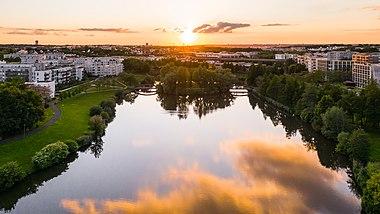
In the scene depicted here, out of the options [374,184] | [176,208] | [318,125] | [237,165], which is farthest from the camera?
[318,125]

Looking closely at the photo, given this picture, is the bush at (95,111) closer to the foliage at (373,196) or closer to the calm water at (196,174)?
the calm water at (196,174)

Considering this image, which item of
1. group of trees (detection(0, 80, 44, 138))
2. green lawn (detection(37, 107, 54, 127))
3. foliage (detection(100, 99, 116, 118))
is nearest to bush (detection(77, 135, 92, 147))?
group of trees (detection(0, 80, 44, 138))

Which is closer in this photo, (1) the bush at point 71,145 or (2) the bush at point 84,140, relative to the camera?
(1) the bush at point 71,145

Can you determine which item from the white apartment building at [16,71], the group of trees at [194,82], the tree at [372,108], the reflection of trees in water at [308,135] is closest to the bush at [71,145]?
the reflection of trees in water at [308,135]

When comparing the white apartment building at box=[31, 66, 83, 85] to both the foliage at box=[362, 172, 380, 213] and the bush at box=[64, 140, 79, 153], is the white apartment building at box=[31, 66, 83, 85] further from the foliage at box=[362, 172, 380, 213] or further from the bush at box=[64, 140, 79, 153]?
the foliage at box=[362, 172, 380, 213]

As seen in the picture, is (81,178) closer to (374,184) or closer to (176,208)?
(176,208)

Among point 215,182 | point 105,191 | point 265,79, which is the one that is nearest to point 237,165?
point 215,182

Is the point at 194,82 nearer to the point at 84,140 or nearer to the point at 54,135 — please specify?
the point at 84,140
